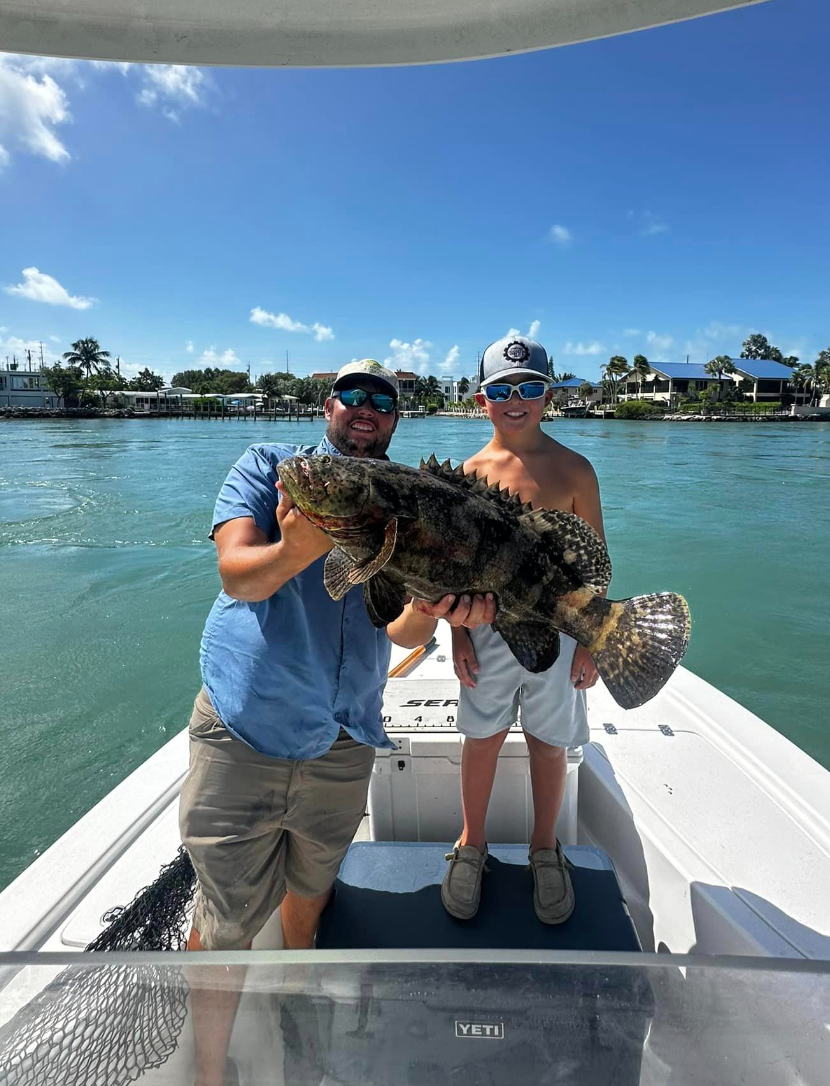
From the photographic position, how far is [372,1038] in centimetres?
150

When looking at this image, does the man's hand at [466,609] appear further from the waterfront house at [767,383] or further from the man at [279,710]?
the waterfront house at [767,383]

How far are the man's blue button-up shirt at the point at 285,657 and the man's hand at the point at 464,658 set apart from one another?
470 millimetres

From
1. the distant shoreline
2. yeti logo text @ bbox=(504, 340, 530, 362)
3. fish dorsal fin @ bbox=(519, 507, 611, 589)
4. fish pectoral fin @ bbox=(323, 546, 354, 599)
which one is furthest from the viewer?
the distant shoreline

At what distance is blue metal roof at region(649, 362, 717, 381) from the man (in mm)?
123549

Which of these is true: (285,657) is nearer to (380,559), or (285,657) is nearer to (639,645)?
(380,559)

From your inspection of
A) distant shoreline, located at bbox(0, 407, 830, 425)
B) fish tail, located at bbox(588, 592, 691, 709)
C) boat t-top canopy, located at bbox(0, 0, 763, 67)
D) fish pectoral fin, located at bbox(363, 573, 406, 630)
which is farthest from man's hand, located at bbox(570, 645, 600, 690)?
distant shoreline, located at bbox(0, 407, 830, 425)

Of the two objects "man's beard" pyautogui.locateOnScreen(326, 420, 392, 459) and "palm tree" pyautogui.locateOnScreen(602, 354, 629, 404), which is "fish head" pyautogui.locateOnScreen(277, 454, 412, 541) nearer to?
"man's beard" pyautogui.locateOnScreen(326, 420, 392, 459)

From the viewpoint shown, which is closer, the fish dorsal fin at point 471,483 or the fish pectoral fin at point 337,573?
the fish pectoral fin at point 337,573

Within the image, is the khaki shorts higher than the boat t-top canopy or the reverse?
the reverse

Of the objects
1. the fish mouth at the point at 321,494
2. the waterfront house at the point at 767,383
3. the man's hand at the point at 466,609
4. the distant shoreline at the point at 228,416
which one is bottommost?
the man's hand at the point at 466,609

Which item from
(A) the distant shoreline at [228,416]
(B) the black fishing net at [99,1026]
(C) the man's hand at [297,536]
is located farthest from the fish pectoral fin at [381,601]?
(A) the distant shoreline at [228,416]

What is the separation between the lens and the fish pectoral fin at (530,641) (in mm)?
2570

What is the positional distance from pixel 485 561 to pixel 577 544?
48 centimetres

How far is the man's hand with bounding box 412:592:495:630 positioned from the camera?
2.42 metres
